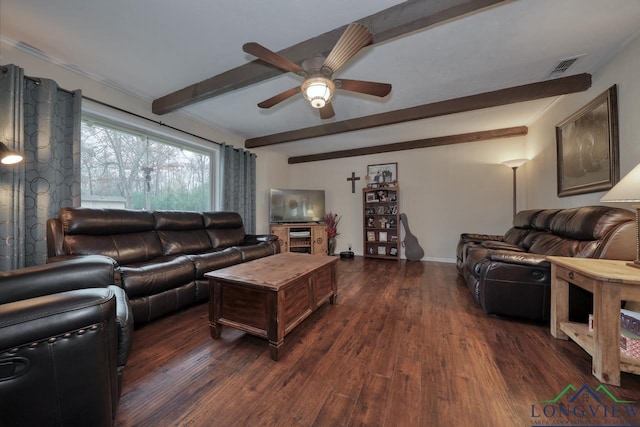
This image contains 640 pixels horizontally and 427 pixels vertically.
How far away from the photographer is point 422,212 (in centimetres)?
452

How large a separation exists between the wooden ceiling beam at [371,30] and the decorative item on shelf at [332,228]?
3.38m

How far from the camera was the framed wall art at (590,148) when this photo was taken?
6.70 feet

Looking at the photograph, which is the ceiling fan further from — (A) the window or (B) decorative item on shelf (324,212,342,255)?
(B) decorative item on shelf (324,212,342,255)

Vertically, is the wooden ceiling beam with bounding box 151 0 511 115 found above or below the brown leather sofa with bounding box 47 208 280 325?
above

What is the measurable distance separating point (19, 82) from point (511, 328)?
14.5ft

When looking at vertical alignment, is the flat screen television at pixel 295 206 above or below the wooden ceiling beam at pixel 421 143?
below

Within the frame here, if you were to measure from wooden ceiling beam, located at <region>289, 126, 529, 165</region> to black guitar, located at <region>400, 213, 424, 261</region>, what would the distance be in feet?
4.82

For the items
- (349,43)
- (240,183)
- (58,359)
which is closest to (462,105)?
(349,43)

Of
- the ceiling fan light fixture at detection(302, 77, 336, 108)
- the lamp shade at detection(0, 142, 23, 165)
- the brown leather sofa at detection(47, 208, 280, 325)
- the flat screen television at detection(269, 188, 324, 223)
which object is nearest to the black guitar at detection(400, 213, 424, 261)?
the flat screen television at detection(269, 188, 324, 223)

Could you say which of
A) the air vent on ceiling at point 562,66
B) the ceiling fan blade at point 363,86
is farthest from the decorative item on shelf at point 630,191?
the ceiling fan blade at point 363,86

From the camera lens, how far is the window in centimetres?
257

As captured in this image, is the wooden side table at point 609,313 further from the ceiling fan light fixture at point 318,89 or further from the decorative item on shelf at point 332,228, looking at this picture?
the decorative item on shelf at point 332,228

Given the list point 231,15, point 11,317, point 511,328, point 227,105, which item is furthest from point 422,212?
point 11,317

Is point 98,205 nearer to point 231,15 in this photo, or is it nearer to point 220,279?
point 220,279
